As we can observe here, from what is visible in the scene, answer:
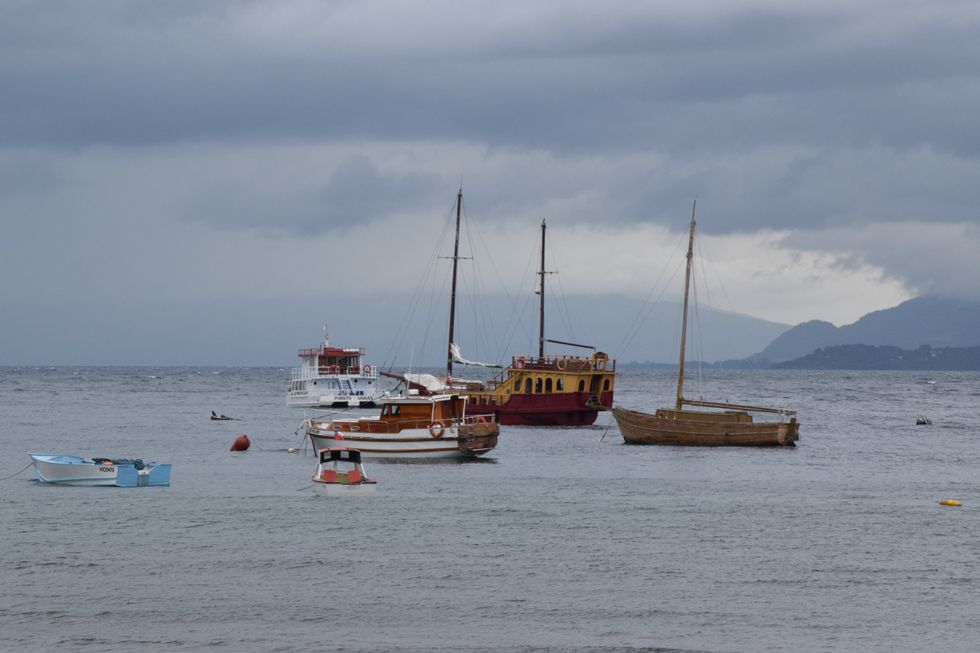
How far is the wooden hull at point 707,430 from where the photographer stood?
233 ft

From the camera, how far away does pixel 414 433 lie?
5966 cm

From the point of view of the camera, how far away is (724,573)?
32.3m

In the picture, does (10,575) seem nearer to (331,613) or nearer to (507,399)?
(331,613)

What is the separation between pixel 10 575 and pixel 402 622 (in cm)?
1108

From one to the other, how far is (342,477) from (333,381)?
7822 centimetres

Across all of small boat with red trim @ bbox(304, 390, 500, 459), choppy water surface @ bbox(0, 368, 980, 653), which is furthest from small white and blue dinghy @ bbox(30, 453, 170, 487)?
small boat with red trim @ bbox(304, 390, 500, 459)

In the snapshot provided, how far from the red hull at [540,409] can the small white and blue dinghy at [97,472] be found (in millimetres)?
41473

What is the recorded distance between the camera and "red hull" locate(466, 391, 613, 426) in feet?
294

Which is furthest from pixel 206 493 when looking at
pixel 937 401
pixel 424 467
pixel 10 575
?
pixel 937 401

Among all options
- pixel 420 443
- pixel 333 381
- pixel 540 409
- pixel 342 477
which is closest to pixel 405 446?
pixel 420 443

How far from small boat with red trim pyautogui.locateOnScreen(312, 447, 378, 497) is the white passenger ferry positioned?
7363 cm

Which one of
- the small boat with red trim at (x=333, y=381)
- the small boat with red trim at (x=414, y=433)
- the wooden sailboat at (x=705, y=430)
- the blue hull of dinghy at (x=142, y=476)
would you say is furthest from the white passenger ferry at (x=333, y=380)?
→ the blue hull of dinghy at (x=142, y=476)

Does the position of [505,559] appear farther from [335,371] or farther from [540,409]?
[335,371]

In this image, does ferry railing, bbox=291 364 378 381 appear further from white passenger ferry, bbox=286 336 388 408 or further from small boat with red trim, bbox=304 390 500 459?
small boat with red trim, bbox=304 390 500 459
